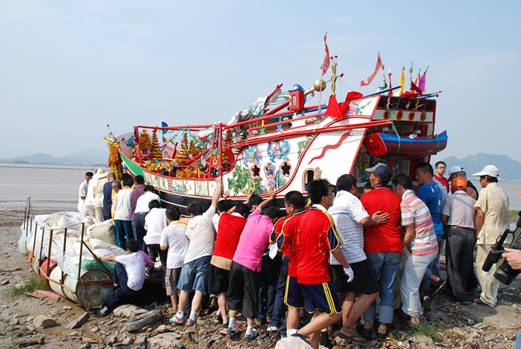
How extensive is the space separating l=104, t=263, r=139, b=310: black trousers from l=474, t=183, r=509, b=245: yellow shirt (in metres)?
5.47

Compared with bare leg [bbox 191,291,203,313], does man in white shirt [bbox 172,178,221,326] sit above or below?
above

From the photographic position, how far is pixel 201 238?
23.1 ft

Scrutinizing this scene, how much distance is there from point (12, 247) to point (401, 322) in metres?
11.3

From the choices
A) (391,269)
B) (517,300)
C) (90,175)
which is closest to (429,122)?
(517,300)

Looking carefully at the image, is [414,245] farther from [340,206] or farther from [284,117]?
[284,117]

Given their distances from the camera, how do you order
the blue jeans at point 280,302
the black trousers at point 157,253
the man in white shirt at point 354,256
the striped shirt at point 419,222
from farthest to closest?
the black trousers at point 157,253
the blue jeans at point 280,302
the striped shirt at point 419,222
the man in white shirt at point 354,256

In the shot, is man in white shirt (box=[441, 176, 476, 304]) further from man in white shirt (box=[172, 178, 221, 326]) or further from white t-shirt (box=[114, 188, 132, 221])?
white t-shirt (box=[114, 188, 132, 221])

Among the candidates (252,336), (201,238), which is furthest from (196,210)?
(252,336)

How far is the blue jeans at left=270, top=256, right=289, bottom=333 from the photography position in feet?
20.4

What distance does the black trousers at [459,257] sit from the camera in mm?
6934

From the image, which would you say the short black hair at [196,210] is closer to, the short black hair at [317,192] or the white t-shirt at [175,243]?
the white t-shirt at [175,243]

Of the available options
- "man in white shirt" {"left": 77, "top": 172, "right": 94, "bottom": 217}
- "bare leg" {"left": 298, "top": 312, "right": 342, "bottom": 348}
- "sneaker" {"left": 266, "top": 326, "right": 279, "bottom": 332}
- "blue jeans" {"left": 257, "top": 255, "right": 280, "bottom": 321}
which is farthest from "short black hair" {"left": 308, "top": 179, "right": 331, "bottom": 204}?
"man in white shirt" {"left": 77, "top": 172, "right": 94, "bottom": 217}

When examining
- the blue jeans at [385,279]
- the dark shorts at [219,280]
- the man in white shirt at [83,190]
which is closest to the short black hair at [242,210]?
the dark shorts at [219,280]

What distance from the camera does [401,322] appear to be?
630 cm
